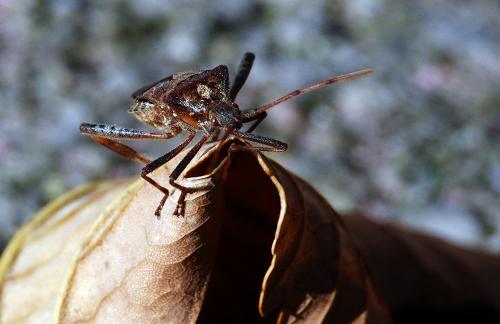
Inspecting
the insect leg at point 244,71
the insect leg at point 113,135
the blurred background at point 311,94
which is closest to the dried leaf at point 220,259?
the insect leg at point 113,135

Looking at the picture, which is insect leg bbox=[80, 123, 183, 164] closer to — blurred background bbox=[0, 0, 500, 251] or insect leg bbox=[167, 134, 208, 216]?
insect leg bbox=[167, 134, 208, 216]

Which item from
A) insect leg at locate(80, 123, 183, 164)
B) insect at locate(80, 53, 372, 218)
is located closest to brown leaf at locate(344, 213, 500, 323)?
insect at locate(80, 53, 372, 218)

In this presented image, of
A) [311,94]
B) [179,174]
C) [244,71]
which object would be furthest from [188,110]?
[311,94]

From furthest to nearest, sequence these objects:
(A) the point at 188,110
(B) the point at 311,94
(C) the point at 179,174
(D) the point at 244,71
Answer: (B) the point at 311,94 → (D) the point at 244,71 → (A) the point at 188,110 → (C) the point at 179,174

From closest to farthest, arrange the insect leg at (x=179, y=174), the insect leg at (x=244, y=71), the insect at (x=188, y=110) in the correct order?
the insect leg at (x=179, y=174)
the insect at (x=188, y=110)
the insect leg at (x=244, y=71)

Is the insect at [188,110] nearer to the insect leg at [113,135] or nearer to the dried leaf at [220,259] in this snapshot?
the insect leg at [113,135]

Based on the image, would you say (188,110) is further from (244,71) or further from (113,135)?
(244,71)

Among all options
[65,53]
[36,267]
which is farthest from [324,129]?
[36,267]

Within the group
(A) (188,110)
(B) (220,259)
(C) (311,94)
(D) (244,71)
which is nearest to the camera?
(B) (220,259)

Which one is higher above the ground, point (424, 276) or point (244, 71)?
point (244, 71)
